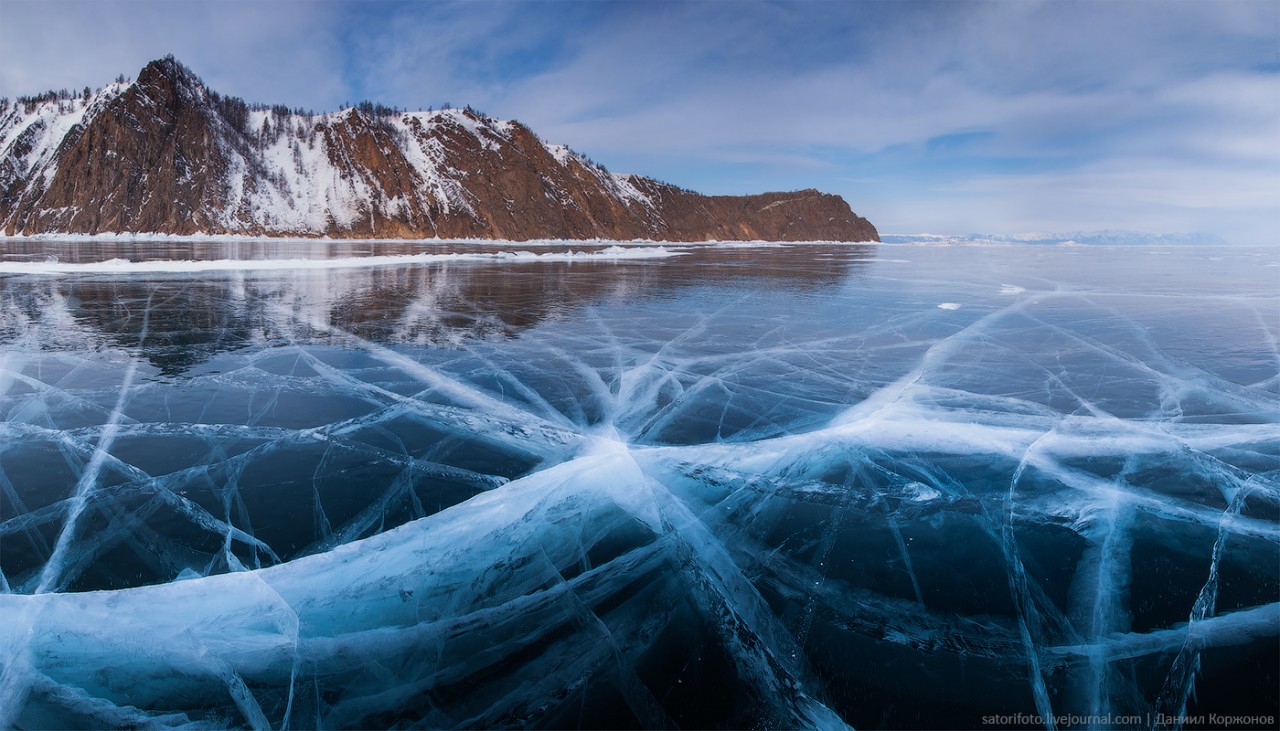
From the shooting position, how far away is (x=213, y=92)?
11388cm

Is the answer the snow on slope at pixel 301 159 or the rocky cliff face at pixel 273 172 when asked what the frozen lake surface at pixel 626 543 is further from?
the snow on slope at pixel 301 159

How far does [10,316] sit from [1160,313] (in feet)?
73.8

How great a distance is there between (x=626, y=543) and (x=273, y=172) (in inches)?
5141

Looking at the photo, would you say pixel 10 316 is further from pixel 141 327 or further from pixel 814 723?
pixel 814 723

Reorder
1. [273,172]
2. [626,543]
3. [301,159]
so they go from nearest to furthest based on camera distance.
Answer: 1. [626,543]
2. [273,172]
3. [301,159]

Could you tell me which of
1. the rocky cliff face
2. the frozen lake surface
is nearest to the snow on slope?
the rocky cliff face

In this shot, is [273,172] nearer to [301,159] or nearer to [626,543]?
[301,159]

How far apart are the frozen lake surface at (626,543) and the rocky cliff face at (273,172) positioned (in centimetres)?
10686

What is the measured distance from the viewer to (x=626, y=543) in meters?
3.48

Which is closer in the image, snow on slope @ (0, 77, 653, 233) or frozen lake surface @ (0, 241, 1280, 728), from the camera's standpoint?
frozen lake surface @ (0, 241, 1280, 728)

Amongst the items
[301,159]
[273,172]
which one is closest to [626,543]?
[273,172]

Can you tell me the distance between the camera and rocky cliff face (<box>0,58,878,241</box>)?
92869 millimetres

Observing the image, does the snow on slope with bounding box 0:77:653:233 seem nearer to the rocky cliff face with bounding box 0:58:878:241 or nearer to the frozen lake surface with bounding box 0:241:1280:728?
the rocky cliff face with bounding box 0:58:878:241

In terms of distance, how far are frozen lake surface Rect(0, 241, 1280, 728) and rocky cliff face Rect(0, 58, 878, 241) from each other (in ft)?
351
